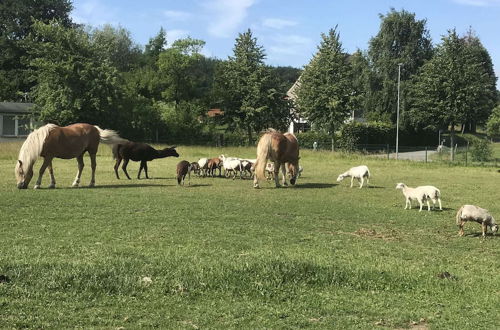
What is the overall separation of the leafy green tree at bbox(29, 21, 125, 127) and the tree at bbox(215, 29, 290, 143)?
12.0 metres

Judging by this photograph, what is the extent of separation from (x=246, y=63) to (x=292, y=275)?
5007 cm

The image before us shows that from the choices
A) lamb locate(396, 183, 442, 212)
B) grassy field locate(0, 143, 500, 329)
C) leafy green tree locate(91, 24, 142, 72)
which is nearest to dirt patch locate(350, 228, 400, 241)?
grassy field locate(0, 143, 500, 329)

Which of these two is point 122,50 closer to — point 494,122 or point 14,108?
point 14,108

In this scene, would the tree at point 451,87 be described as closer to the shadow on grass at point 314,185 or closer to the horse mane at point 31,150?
the shadow on grass at point 314,185

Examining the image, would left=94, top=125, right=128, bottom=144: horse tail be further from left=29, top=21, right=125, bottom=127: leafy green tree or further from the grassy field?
left=29, top=21, right=125, bottom=127: leafy green tree

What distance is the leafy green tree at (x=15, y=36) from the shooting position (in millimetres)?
63062

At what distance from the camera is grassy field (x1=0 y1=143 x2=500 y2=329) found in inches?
210

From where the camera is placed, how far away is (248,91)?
54.2m

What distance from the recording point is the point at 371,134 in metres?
60.9

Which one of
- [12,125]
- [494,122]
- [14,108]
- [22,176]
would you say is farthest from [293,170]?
[494,122]

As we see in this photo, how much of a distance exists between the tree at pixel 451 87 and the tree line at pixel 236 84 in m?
0.09

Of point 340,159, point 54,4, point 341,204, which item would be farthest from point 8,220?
point 54,4

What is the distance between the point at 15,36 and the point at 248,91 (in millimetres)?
33964

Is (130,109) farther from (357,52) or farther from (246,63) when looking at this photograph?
(357,52)
